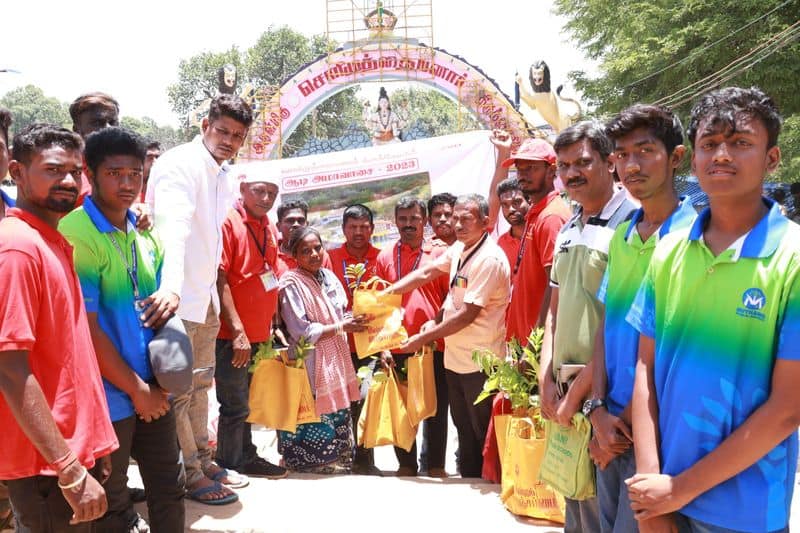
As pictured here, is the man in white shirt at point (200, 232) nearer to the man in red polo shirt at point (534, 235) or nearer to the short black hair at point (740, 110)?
the man in red polo shirt at point (534, 235)

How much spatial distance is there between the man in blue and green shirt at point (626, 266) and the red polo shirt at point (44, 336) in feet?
5.83

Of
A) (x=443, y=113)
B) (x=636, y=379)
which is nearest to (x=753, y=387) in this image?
(x=636, y=379)

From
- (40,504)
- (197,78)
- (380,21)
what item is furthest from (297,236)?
(197,78)

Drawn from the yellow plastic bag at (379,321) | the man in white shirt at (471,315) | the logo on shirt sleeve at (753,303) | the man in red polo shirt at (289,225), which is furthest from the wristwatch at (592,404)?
the man in red polo shirt at (289,225)

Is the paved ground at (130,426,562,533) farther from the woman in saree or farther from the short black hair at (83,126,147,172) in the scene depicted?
the short black hair at (83,126,147,172)

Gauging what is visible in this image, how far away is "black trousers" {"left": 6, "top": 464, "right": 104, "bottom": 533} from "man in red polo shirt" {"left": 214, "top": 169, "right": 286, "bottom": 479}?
211cm

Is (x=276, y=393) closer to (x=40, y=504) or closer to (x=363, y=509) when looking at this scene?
(x=363, y=509)

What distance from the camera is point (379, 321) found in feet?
15.7

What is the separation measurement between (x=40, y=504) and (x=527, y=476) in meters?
2.39

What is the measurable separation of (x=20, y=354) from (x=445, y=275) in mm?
3398

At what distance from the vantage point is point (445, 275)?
5066 mm

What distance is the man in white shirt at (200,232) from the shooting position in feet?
11.4

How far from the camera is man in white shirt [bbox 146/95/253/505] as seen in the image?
11.4 ft

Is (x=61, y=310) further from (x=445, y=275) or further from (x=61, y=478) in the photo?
(x=445, y=275)
